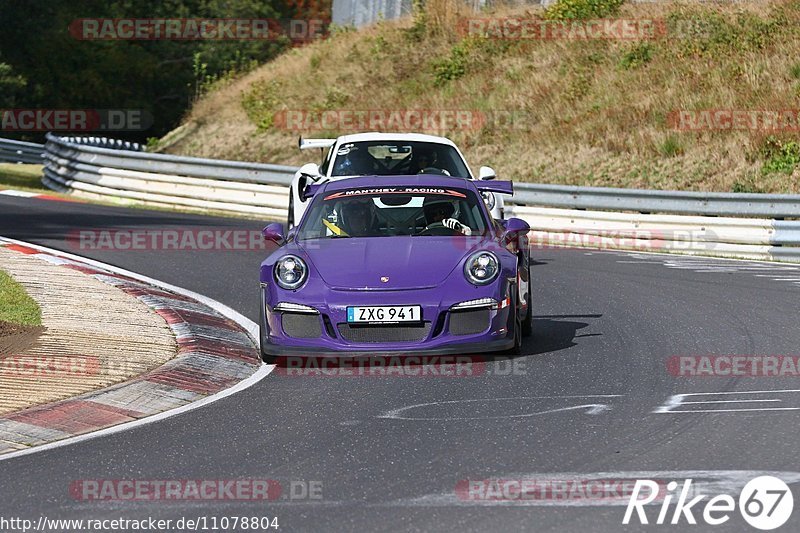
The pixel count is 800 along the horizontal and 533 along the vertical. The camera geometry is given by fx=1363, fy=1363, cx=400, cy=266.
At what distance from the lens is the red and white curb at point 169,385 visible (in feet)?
24.5

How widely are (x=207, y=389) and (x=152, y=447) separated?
70.4 inches

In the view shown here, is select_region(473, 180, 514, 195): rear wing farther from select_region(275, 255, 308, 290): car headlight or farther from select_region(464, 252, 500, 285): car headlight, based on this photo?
select_region(275, 255, 308, 290): car headlight

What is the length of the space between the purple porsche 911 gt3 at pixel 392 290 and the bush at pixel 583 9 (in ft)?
72.3

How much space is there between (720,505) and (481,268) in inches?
161

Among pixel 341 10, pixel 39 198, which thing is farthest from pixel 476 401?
pixel 341 10

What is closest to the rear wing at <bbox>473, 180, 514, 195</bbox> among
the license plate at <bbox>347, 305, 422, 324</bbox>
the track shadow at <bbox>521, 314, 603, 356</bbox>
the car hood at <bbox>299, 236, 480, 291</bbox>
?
the track shadow at <bbox>521, 314, 603, 356</bbox>

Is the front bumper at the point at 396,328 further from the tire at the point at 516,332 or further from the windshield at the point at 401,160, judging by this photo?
the windshield at the point at 401,160

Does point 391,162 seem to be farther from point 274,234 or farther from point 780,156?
point 780,156

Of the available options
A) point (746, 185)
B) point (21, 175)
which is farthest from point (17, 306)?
point (21, 175)

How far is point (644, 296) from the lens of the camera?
13.5m

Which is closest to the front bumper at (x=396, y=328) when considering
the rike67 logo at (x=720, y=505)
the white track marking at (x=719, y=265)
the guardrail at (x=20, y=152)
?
the rike67 logo at (x=720, y=505)

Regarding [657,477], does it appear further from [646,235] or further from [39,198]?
[39,198]

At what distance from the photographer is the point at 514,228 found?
409 inches

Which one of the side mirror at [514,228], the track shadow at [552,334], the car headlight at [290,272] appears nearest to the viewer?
the car headlight at [290,272]
